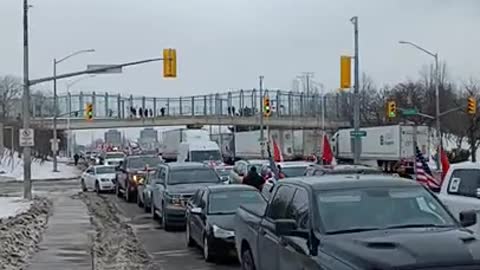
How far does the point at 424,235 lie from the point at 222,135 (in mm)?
96419

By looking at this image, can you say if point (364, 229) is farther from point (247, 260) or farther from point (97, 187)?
point (97, 187)

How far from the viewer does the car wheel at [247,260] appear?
11578 mm

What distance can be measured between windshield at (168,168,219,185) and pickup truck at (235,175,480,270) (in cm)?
1493

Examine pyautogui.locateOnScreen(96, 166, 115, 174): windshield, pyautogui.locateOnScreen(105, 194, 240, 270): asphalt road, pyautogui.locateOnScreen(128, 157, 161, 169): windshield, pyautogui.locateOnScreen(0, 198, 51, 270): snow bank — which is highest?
pyautogui.locateOnScreen(128, 157, 161, 169): windshield

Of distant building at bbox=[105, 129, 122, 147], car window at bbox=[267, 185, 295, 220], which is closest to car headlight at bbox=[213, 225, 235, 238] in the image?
car window at bbox=[267, 185, 295, 220]

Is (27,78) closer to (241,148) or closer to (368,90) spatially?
(241,148)

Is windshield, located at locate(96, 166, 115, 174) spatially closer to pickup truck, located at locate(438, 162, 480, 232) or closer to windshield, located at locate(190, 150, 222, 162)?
windshield, located at locate(190, 150, 222, 162)

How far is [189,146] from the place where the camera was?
54.0 meters

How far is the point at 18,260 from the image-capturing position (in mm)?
15945

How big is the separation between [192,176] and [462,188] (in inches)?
513

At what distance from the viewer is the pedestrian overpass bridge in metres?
128

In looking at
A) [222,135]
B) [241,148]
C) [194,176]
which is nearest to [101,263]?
[194,176]

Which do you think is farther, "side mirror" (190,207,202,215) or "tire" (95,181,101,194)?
"tire" (95,181,101,194)

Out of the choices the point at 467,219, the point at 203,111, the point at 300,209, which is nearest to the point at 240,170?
the point at 300,209
